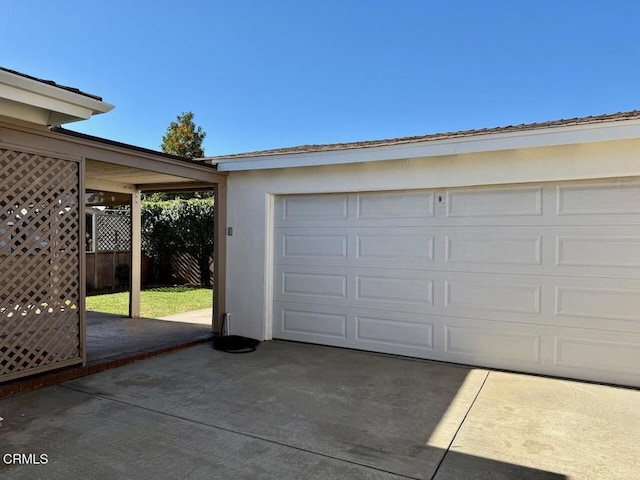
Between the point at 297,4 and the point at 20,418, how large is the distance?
1148 cm

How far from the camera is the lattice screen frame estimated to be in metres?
4.68

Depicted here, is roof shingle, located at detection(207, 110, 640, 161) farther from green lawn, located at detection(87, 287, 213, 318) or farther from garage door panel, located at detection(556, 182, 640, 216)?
green lawn, located at detection(87, 287, 213, 318)

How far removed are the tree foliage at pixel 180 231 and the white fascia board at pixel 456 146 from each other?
26.3 ft

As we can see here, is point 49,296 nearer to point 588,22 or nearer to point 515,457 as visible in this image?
point 515,457

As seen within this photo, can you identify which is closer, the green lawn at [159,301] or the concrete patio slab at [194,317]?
the concrete patio slab at [194,317]

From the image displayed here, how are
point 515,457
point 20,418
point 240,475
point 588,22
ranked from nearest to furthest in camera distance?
1. point 240,475
2. point 515,457
3. point 20,418
4. point 588,22

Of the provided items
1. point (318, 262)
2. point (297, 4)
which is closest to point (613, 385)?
point (318, 262)

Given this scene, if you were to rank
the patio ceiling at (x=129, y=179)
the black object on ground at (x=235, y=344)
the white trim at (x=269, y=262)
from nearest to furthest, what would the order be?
the black object on ground at (x=235, y=344), the patio ceiling at (x=129, y=179), the white trim at (x=269, y=262)

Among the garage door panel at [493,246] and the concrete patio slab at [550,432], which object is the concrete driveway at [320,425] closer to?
the concrete patio slab at [550,432]

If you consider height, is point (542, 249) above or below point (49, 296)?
above

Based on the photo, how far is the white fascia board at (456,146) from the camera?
15.8 ft

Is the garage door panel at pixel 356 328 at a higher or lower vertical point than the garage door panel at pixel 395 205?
lower

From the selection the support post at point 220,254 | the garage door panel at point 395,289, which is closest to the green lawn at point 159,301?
the support post at point 220,254

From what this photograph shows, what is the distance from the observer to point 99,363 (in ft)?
18.3
